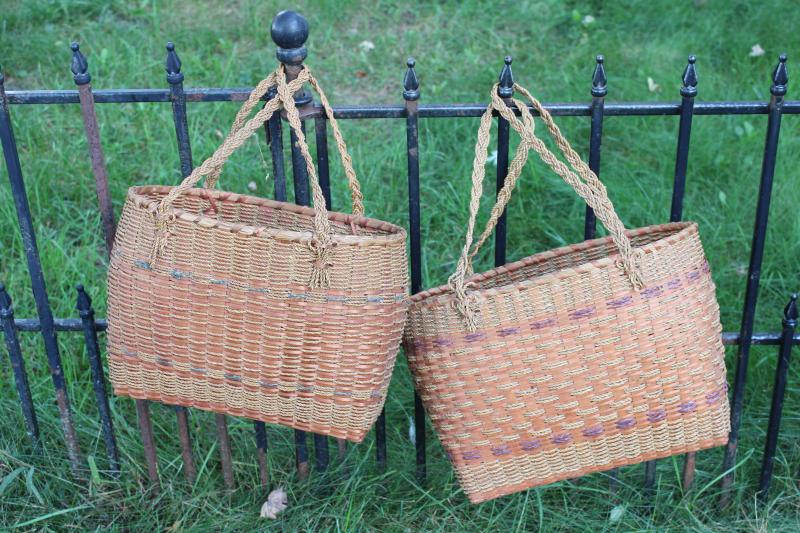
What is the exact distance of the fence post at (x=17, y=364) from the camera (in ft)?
7.91

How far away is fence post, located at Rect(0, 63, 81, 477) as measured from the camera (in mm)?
2201

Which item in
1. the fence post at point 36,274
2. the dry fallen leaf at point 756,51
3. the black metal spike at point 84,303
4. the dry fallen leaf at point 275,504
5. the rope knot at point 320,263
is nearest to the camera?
the rope knot at point 320,263

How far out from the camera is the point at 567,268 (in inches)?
80.7

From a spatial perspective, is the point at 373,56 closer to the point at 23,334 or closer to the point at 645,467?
the point at 23,334

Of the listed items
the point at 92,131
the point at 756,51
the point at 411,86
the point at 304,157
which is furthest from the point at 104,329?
the point at 756,51

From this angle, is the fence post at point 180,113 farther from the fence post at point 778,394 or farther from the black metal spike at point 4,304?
the fence post at point 778,394

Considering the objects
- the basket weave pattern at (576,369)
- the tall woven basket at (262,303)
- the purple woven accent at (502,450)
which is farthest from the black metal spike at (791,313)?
the tall woven basket at (262,303)

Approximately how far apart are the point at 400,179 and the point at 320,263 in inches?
74.1

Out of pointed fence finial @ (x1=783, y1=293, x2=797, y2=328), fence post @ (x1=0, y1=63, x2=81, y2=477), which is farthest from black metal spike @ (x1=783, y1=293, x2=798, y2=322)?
fence post @ (x1=0, y1=63, x2=81, y2=477)

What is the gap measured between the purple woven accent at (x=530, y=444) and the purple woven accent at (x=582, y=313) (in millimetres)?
305

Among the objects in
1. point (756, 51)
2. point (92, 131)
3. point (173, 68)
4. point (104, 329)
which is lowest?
point (104, 329)

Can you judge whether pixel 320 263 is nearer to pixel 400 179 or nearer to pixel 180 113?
pixel 180 113

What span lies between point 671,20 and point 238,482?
Result: 3330mm

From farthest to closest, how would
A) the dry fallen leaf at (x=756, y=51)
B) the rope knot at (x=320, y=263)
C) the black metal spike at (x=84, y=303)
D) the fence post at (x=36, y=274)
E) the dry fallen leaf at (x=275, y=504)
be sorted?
the dry fallen leaf at (x=756, y=51)
the dry fallen leaf at (x=275, y=504)
the black metal spike at (x=84, y=303)
the fence post at (x=36, y=274)
the rope knot at (x=320, y=263)
